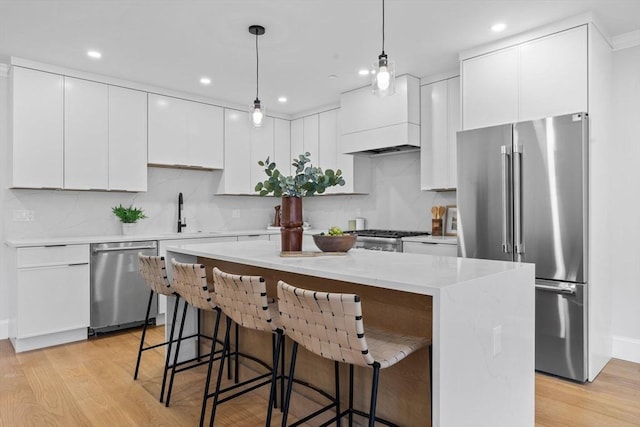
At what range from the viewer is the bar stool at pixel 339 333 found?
4.83 feet

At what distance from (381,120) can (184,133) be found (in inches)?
88.8

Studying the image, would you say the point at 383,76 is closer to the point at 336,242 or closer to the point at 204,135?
the point at 336,242

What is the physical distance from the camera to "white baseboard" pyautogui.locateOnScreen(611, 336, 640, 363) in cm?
329

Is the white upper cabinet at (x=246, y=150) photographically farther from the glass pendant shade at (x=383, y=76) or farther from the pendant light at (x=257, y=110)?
the glass pendant shade at (x=383, y=76)

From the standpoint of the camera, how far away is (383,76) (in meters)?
2.26

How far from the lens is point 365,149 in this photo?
4625mm

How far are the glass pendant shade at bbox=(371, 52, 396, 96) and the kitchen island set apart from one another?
3.04ft

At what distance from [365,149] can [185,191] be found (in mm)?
2306

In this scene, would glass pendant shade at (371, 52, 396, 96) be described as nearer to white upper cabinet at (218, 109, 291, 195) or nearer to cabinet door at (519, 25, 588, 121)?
cabinet door at (519, 25, 588, 121)

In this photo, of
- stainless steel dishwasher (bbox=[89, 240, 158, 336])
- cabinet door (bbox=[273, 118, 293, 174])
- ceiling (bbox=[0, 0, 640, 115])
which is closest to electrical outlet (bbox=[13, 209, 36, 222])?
stainless steel dishwasher (bbox=[89, 240, 158, 336])

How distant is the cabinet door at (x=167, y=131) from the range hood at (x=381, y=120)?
6.06ft

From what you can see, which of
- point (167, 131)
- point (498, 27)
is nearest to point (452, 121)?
point (498, 27)

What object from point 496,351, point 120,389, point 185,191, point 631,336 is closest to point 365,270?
point 496,351

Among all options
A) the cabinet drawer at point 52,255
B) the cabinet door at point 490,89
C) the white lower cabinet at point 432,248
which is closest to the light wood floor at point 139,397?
the cabinet drawer at point 52,255
